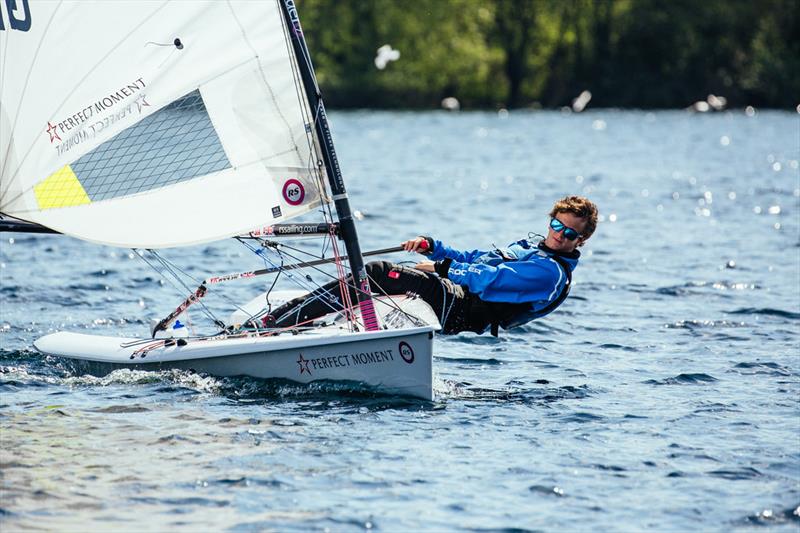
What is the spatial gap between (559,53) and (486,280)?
199 ft

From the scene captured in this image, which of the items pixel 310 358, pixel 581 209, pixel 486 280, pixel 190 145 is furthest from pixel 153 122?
pixel 581 209

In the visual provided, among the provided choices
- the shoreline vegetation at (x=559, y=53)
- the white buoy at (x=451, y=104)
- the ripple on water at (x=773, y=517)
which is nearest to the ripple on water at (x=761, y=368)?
the ripple on water at (x=773, y=517)

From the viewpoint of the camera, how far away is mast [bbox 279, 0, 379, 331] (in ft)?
27.8

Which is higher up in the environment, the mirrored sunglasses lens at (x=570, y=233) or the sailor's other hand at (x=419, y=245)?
the mirrored sunglasses lens at (x=570, y=233)

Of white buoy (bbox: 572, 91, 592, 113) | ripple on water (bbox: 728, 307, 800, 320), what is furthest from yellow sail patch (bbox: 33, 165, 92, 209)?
white buoy (bbox: 572, 91, 592, 113)

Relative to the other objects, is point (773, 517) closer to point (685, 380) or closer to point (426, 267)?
point (685, 380)

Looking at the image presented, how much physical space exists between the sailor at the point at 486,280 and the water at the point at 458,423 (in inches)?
23.5

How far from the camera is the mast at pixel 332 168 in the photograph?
27.8 feet

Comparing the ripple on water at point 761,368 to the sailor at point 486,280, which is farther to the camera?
the ripple on water at point 761,368

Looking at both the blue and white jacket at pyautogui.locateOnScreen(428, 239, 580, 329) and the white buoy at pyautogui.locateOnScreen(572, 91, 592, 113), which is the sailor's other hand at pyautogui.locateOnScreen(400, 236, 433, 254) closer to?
the blue and white jacket at pyautogui.locateOnScreen(428, 239, 580, 329)

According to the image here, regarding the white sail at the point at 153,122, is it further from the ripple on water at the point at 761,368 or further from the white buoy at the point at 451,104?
the white buoy at the point at 451,104

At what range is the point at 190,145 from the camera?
870 centimetres

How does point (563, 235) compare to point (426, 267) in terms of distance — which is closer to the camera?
point (563, 235)

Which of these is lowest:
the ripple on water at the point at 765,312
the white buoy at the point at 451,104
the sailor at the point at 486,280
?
the ripple on water at the point at 765,312
